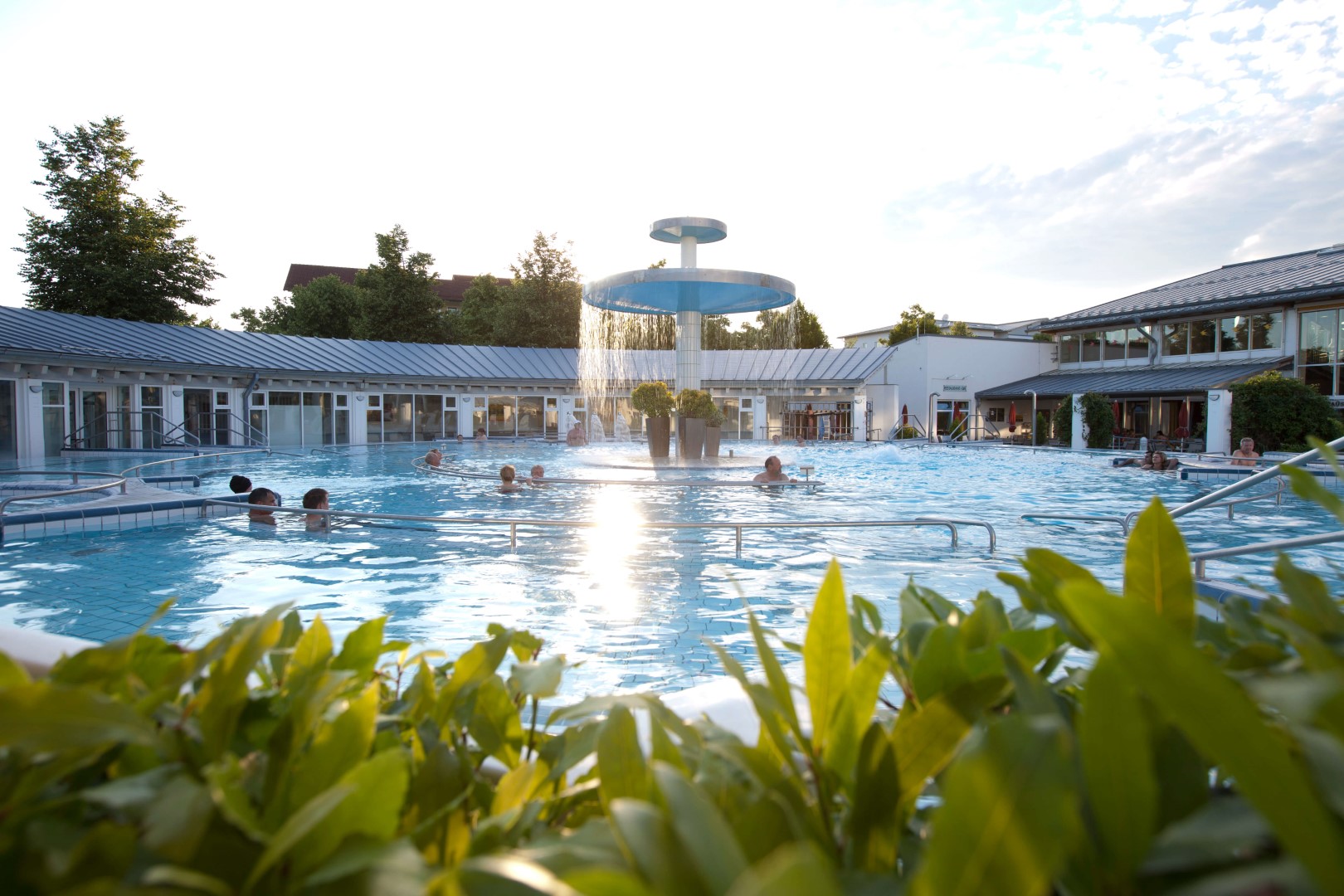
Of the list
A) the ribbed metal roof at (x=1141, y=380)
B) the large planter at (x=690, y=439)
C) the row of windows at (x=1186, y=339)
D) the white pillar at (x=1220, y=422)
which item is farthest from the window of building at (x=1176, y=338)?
the large planter at (x=690, y=439)

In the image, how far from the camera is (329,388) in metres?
30.3

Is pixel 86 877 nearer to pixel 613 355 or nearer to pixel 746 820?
pixel 746 820

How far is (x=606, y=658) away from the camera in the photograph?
5465 millimetres

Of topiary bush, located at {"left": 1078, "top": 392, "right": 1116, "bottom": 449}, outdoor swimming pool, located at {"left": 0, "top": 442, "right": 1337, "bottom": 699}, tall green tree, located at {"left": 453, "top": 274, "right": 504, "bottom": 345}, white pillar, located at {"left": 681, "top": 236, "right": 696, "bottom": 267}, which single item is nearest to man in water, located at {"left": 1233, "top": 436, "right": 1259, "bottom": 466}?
outdoor swimming pool, located at {"left": 0, "top": 442, "right": 1337, "bottom": 699}

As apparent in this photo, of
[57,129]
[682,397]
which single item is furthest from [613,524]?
[57,129]

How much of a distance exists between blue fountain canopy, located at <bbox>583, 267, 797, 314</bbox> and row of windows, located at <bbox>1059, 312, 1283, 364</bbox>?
19.8 m

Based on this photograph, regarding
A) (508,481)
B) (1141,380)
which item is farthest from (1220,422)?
(508,481)

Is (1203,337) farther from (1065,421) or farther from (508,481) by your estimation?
(508,481)

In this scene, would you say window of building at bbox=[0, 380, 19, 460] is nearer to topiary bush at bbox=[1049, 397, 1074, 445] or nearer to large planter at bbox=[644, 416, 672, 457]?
large planter at bbox=[644, 416, 672, 457]

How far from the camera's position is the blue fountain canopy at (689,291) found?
57.2 feet

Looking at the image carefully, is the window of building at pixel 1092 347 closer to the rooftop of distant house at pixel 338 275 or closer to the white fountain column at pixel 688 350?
the white fountain column at pixel 688 350

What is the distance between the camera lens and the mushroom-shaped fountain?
17.5m

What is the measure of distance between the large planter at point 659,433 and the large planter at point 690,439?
1.26 feet

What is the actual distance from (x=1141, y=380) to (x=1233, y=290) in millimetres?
4586
